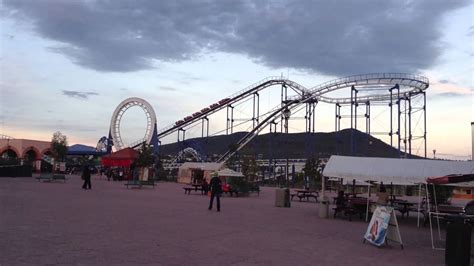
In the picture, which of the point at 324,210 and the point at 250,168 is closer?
the point at 324,210

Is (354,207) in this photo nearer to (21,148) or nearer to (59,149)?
(59,149)

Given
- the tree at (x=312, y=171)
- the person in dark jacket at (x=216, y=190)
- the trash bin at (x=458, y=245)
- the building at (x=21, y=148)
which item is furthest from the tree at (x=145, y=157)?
the trash bin at (x=458, y=245)

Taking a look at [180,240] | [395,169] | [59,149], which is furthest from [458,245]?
[59,149]

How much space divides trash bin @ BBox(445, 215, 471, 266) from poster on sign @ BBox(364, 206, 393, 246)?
2080 mm

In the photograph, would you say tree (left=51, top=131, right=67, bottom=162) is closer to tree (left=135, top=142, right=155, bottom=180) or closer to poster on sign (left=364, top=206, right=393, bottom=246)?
tree (left=135, top=142, right=155, bottom=180)

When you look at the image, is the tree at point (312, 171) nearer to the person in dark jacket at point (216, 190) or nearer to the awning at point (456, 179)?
the person in dark jacket at point (216, 190)

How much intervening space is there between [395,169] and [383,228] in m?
7.75

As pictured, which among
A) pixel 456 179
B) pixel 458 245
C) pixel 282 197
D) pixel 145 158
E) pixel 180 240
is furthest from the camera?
pixel 145 158

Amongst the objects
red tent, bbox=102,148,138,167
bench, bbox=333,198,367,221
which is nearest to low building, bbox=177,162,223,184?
red tent, bbox=102,148,138,167

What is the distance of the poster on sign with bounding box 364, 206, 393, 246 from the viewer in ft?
41.1

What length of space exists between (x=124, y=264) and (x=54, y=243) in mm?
2429

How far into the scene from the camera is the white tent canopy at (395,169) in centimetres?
1916

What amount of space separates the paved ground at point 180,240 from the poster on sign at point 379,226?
9.8 inches

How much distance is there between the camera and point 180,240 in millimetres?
11719
